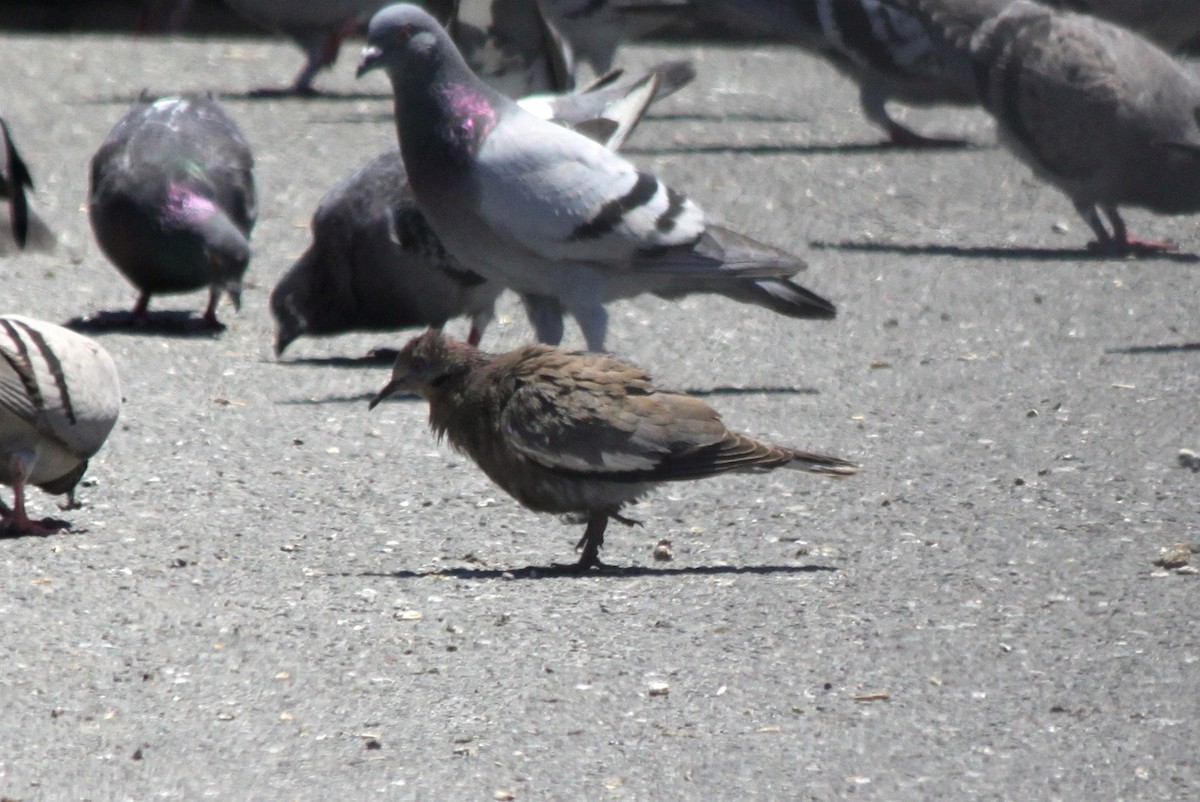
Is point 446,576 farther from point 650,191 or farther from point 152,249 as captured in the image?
point 152,249

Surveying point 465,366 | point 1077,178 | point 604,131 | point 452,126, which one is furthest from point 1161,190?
point 465,366

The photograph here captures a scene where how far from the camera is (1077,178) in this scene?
9953mm

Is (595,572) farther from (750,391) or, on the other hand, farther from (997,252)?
(997,252)

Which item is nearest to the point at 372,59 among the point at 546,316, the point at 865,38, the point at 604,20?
the point at 546,316

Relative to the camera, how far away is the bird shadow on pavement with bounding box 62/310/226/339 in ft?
26.9

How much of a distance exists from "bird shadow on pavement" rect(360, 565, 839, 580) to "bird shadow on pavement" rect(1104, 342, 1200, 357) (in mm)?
3317

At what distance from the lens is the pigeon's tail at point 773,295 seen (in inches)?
276

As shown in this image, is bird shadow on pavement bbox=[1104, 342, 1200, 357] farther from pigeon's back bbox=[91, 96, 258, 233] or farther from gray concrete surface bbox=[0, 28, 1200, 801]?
pigeon's back bbox=[91, 96, 258, 233]

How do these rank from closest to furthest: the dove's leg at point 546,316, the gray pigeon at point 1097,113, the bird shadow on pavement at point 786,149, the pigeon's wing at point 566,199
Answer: the pigeon's wing at point 566,199, the dove's leg at point 546,316, the gray pigeon at point 1097,113, the bird shadow on pavement at point 786,149

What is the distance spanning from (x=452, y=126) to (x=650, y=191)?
74 cm

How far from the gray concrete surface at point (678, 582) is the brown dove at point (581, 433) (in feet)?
0.82

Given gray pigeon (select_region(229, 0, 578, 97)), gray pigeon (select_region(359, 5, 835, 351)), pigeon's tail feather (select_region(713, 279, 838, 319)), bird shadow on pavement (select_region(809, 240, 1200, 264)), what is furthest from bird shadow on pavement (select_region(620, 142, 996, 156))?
gray pigeon (select_region(359, 5, 835, 351))

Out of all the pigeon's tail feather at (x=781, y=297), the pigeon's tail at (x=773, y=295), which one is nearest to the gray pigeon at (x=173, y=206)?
the pigeon's tail at (x=773, y=295)

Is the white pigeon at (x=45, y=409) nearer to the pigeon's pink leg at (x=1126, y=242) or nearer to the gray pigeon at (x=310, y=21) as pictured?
the pigeon's pink leg at (x=1126, y=242)
